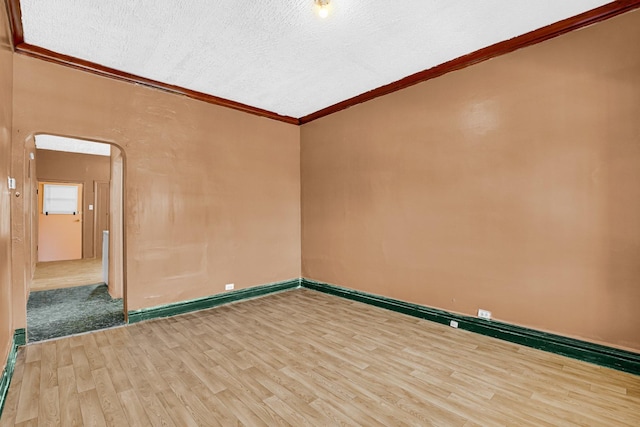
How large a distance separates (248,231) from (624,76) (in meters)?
4.53

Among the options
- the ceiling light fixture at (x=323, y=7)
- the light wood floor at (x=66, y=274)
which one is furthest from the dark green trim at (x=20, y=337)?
the ceiling light fixture at (x=323, y=7)

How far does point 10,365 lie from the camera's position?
248 cm

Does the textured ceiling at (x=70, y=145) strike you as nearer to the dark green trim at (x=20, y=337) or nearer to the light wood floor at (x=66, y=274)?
the light wood floor at (x=66, y=274)

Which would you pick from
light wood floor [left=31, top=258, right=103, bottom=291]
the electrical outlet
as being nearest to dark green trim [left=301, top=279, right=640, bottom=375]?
the electrical outlet

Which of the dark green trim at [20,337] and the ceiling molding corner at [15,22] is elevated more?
the ceiling molding corner at [15,22]

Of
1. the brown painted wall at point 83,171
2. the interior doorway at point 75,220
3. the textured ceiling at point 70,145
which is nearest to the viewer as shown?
the interior doorway at point 75,220

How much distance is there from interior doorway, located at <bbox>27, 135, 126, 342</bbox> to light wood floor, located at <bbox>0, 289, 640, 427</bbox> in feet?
7.55

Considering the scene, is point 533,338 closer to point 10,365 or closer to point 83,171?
point 10,365

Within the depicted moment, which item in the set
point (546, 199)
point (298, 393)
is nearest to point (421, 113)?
point (546, 199)

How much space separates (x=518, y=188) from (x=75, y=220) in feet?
35.9

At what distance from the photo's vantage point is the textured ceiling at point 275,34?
8.34 ft

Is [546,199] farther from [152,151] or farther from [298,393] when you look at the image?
[152,151]

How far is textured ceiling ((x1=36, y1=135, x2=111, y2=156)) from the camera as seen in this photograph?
23.6 ft

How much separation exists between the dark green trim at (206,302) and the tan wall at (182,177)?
3.3 inches
